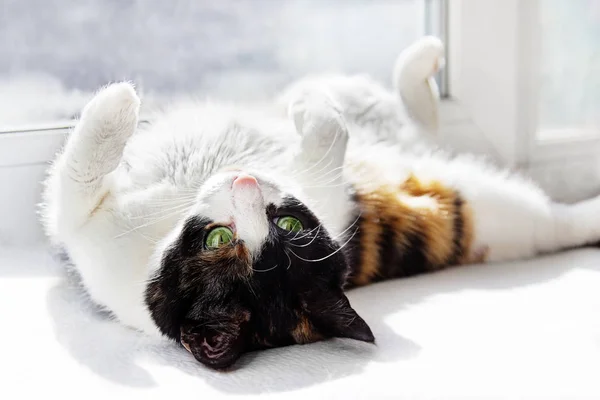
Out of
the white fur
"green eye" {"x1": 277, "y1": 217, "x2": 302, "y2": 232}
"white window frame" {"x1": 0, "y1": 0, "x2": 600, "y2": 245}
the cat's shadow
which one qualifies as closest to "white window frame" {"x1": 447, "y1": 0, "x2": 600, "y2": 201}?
"white window frame" {"x1": 0, "y1": 0, "x2": 600, "y2": 245}

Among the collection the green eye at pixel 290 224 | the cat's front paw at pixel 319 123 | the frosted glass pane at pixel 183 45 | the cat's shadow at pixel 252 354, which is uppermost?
the frosted glass pane at pixel 183 45

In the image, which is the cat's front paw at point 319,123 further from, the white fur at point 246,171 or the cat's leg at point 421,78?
the cat's leg at point 421,78

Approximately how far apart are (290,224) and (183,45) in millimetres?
763

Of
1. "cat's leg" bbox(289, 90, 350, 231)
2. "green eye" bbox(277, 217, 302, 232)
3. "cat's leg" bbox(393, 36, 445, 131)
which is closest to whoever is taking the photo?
"green eye" bbox(277, 217, 302, 232)

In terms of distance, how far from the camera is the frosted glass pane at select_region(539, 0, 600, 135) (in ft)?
5.16

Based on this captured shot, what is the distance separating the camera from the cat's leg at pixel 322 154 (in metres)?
1.03

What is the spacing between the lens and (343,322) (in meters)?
0.78

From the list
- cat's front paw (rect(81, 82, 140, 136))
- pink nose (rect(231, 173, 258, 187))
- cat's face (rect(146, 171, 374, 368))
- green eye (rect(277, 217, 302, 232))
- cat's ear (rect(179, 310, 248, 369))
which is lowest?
cat's ear (rect(179, 310, 248, 369))

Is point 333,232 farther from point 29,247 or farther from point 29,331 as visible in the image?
point 29,247

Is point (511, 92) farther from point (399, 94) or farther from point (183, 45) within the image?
point (183, 45)

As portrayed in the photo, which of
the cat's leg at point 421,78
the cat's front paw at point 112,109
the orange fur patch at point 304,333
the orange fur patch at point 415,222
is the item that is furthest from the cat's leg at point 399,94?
the orange fur patch at point 304,333

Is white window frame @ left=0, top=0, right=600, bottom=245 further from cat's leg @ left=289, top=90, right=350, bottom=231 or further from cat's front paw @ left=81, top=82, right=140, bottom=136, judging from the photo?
cat's front paw @ left=81, top=82, right=140, bottom=136

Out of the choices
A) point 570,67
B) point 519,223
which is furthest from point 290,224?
point 570,67

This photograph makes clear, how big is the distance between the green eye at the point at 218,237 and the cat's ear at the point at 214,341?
0.10m
